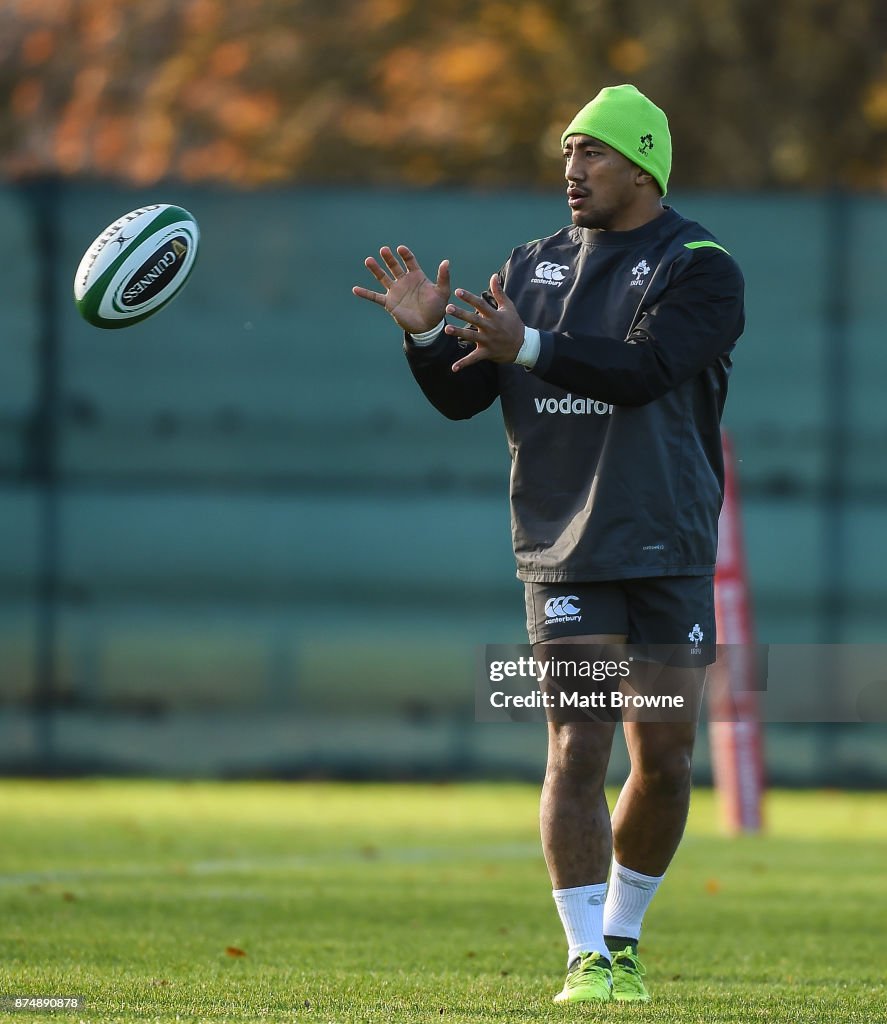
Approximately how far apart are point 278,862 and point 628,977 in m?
3.42

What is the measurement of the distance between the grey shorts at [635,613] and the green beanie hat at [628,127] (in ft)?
3.42

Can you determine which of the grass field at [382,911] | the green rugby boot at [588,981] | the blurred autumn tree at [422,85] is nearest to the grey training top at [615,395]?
the green rugby boot at [588,981]

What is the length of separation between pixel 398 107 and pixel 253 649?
9.00 metres

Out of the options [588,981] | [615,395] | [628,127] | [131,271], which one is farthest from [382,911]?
[628,127]

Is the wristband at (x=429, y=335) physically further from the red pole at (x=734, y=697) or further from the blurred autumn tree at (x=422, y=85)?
the blurred autumn tree at (x=422, y=85)

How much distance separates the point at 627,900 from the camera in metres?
5.01

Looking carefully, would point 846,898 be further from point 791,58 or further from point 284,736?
point 791,58

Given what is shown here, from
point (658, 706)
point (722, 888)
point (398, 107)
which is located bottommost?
point (722, 888)

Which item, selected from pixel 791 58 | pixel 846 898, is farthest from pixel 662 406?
pixel 791 58

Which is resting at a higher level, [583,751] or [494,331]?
[494,331]

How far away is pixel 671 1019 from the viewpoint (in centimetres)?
438

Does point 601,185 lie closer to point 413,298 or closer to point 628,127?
point 628,127

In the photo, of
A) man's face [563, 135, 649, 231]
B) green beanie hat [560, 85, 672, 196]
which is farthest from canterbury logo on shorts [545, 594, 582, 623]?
green beanie hat [560, 85, 672, 196]

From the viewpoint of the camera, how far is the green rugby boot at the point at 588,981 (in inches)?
182
